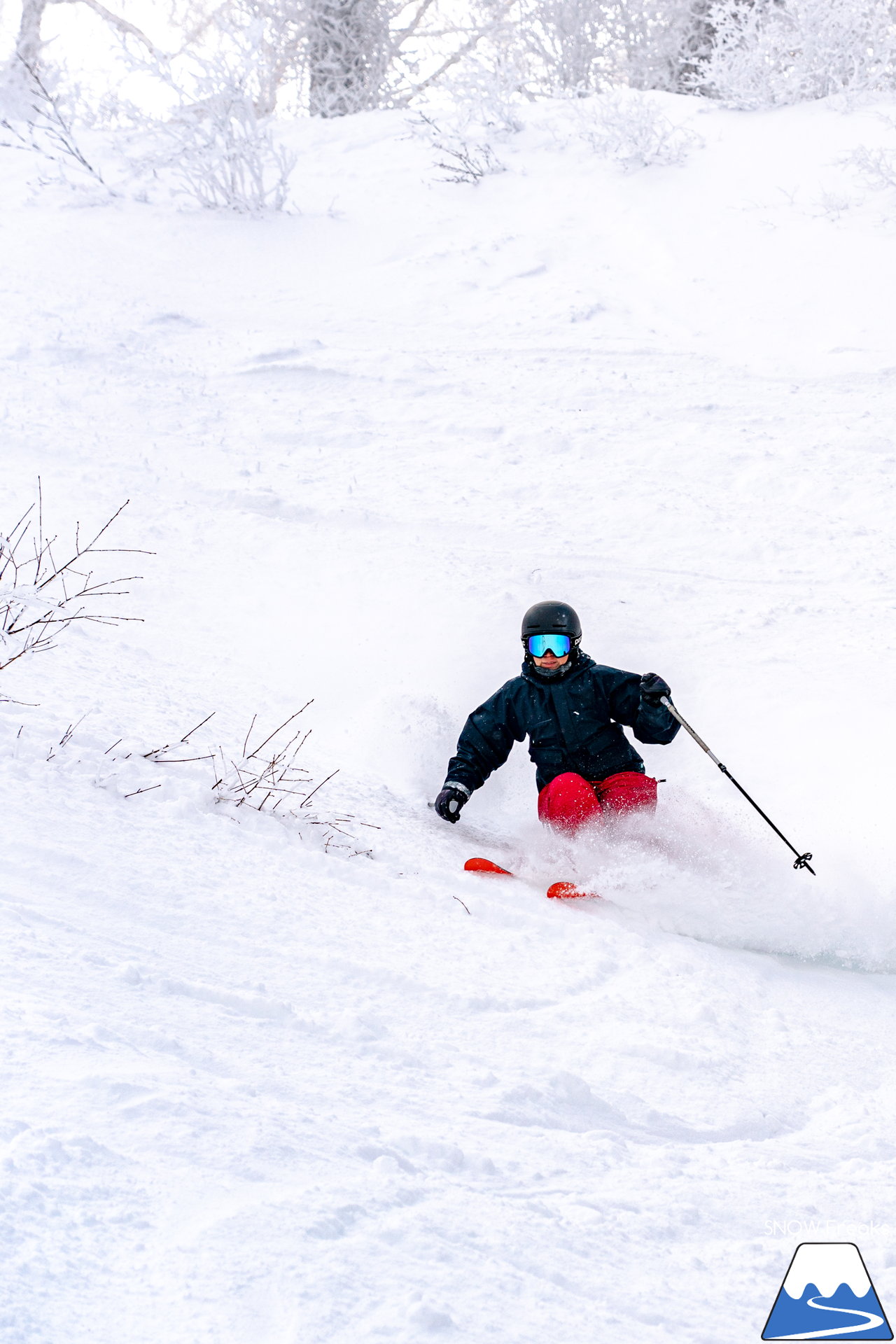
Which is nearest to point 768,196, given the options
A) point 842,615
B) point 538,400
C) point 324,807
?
point 538,400

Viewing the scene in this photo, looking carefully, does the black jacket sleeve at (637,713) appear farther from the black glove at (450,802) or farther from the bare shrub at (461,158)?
the bare shrub at (461,158)

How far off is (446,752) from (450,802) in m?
0.84

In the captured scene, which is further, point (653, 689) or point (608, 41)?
point (608, 41)

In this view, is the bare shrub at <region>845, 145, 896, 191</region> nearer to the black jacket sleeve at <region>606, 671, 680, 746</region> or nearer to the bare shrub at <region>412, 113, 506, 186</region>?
the bare shrub at <region>412, 113, 506, 186</region>

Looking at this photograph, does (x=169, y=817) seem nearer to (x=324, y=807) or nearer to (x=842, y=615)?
(x=324, y=807)

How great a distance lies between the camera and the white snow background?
1.89 meters

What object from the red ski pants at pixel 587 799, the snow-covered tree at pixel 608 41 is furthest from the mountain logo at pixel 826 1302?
the snow-covered tree at pixel 608 41

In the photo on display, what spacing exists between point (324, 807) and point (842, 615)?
373 centimetres

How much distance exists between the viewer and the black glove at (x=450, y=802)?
4672 mm

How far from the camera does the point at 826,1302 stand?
202 cm

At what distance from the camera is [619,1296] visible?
187 cm

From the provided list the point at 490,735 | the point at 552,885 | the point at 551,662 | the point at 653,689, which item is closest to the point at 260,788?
the point at 552,885

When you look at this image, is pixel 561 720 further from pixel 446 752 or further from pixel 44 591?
pixel 44 591

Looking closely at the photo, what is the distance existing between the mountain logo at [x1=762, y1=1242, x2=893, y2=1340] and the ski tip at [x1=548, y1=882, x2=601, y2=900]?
1.81 metres
